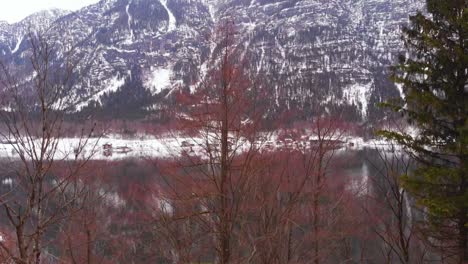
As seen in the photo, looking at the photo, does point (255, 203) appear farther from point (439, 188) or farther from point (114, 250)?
point (114, 250)

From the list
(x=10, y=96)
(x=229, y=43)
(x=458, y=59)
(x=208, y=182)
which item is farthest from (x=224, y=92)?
(x=458, y=59)

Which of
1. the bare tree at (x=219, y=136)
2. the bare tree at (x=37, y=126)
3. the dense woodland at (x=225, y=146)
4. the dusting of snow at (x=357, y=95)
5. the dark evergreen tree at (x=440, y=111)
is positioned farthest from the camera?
the dusting of snow at (x=357, y=95)

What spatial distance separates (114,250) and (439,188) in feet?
61.7

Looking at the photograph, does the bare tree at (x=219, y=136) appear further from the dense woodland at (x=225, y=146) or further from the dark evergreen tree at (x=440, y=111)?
the dark evergreen tree at (x=440, y=111)

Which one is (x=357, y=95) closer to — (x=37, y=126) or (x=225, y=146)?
(x=225, y=146)

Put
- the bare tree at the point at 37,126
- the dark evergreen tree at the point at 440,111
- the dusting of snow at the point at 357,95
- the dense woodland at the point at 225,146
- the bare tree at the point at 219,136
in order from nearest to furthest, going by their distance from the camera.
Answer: the bare tree at the point at 37,126, the dense woodland at the point at 225,146, the bare tree at the point at 219,136, the dark evergreen tree at the point at 440,111, the dusting of snow at the point at 357,95

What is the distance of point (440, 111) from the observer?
857cm

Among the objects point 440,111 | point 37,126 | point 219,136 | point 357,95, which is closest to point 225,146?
point 219,136

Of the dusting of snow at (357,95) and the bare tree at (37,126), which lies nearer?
the bare tree at (37,126)

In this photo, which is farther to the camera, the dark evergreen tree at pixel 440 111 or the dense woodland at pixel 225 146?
the dark evergreen tree at pixel 440 111

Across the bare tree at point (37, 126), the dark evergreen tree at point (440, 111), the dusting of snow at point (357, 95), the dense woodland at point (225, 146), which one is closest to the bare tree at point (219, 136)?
the dense woodland at point (225, 146)

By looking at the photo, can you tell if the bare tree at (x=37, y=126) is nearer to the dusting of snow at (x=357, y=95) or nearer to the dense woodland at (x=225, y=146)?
the dense woodland at (x=225, y=146)

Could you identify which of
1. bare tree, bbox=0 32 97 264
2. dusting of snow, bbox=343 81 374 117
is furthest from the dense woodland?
dusting of snow, bbox=343 81 374 117

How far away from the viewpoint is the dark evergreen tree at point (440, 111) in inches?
325
